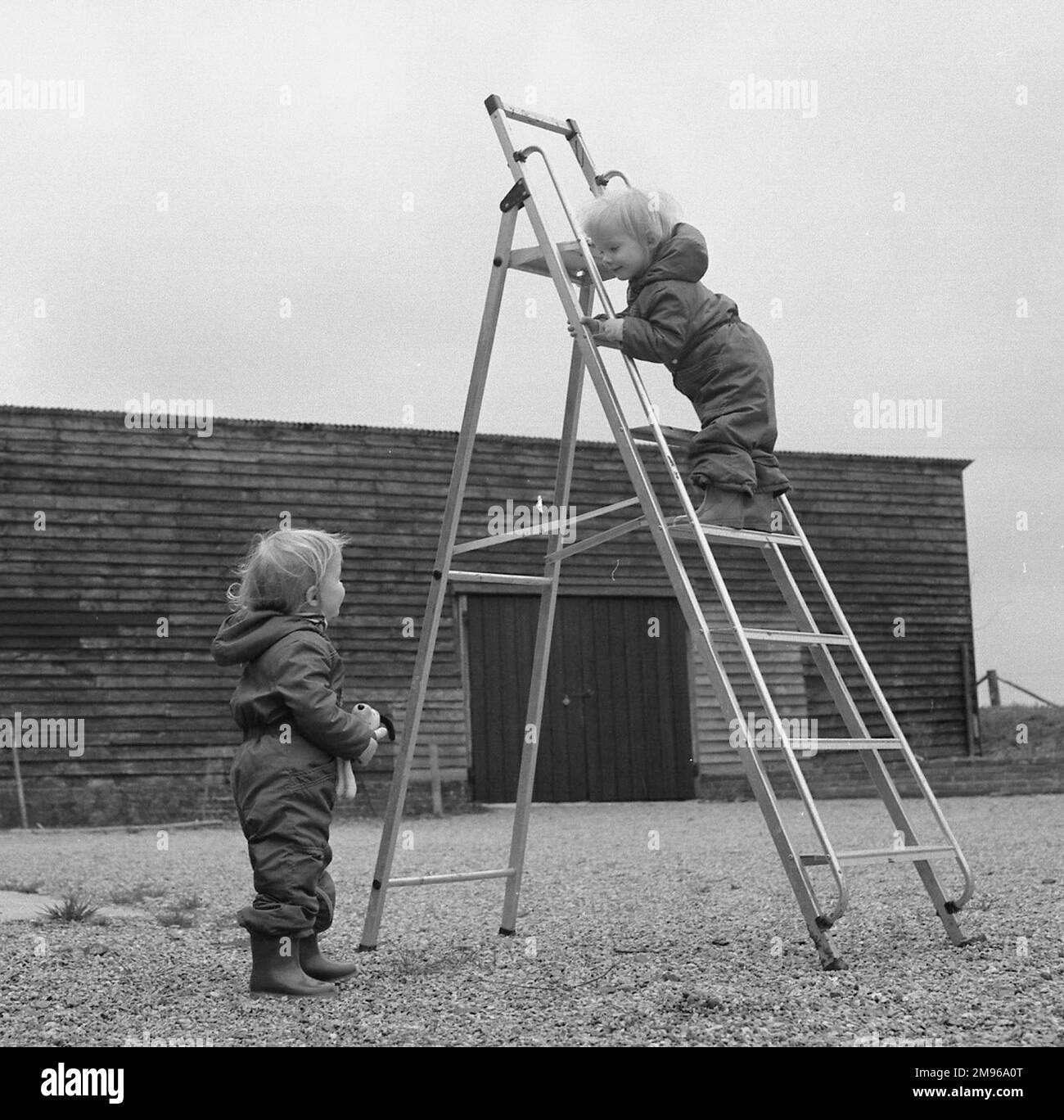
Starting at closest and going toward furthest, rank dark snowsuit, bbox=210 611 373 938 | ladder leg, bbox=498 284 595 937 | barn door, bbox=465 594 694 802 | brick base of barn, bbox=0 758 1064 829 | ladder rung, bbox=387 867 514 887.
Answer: dark snowsuit, bbox=210 611 373 938
ladder rung, bbox=387 867 514 887
ladder leg, bbox=498 284 595 937
brick base of barn, bbox=0 758 1064 829
barn door, bbox=465 594 694 802

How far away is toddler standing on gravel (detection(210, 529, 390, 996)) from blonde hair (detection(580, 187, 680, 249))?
1433 mm

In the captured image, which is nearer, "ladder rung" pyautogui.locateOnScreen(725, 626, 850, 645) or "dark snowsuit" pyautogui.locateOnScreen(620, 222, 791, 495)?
"ladder rung" pyautogui.locateOnScreen(725, 626, 850, 645)

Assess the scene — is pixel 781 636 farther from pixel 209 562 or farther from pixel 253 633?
pixel 209 562

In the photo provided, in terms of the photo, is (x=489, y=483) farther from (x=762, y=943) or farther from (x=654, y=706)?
(x=762, y=943)

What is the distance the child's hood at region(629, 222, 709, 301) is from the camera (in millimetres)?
4270

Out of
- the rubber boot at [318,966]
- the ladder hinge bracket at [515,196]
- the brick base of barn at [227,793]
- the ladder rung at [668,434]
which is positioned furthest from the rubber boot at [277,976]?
the brick base of barn at [227,793]

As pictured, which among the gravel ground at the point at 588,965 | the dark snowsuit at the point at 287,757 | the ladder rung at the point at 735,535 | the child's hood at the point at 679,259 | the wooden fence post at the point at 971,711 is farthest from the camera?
the wooden fence post at the point at 971,711

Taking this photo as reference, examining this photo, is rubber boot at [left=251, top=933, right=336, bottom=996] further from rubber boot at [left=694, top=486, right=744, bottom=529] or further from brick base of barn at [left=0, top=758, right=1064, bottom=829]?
brick base of barn at [left=0, top=758, right=1064, bottom=829]

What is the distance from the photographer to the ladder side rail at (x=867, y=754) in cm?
429

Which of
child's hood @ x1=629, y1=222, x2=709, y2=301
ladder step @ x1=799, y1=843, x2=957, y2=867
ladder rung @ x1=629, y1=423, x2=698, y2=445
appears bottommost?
ladder step @ x1=799, y1=843, x2=957, y2=867

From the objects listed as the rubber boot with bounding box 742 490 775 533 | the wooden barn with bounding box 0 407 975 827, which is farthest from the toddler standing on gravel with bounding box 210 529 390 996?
the wooden barn with bounding box 0 407 975 827

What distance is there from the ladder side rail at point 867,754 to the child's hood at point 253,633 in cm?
159

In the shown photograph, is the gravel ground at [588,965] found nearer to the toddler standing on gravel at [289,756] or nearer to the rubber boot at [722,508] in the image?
the toddler standing on gravel at [289,756]
